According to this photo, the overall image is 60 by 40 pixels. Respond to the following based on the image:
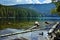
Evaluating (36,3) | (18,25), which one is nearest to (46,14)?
(36,3)

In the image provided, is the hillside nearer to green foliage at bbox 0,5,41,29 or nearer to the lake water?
green foliage at bbox 0,5,41,29

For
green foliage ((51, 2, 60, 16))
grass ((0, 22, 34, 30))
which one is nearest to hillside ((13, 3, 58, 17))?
green foliage ((51, 2, 60, 16))

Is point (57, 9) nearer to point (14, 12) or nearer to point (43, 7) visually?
point (43, 7)

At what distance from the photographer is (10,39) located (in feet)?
3.97

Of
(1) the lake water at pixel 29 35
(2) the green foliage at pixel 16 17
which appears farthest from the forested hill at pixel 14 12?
(1) the lake water at pixel 29 35

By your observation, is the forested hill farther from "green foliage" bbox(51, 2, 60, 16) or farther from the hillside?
"green foliage" bbox(51, 2, 60, 16)

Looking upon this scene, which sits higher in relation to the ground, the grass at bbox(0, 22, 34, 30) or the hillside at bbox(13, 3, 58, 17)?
the hillside at bbox(13, 3, 58, 17)

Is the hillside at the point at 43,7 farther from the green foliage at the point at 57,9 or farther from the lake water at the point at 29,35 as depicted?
the lake water at the point at 29,35

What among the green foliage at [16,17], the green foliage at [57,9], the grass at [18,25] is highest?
the green foliage at [57,9]

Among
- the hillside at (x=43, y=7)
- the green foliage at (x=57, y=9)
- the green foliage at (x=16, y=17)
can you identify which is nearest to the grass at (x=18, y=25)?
the green foliage at (x=16, y=17)

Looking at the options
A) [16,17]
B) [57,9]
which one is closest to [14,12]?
[16,17]

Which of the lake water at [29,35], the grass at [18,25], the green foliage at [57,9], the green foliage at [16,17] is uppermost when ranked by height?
the green foliage at [57,9]

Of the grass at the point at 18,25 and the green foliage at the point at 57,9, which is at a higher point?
the green foliage at the point at 57,9

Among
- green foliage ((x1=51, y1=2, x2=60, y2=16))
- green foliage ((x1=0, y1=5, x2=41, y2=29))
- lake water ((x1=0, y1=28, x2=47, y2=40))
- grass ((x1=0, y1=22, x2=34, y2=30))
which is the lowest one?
lake water ((x1=0, y1=28, x2=47, y2=40))
